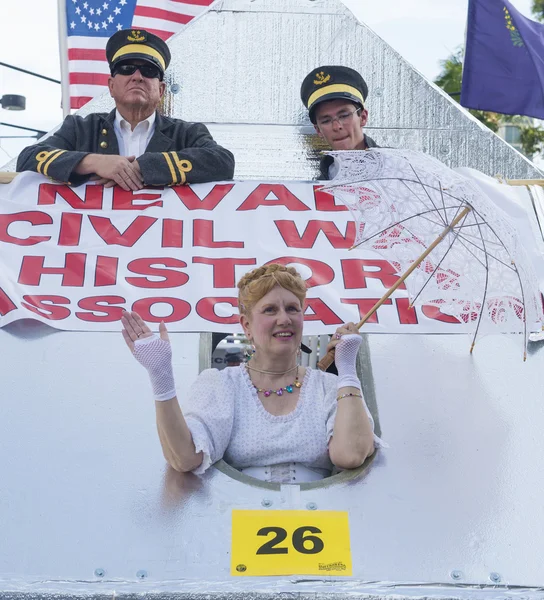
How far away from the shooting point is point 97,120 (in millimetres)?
5438

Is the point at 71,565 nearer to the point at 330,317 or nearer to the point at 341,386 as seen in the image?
the point at 341,386

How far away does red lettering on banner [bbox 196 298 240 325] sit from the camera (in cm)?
430

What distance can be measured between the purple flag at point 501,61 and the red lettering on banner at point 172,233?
9.52 ft

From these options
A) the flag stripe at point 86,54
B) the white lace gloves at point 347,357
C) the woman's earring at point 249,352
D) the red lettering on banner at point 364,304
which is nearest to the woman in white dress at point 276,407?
the white lace gloves at point 347,357

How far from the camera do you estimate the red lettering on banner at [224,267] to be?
449 centimetres

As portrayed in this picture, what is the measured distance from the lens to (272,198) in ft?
16.3

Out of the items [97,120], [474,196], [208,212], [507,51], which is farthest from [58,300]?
[507,51]

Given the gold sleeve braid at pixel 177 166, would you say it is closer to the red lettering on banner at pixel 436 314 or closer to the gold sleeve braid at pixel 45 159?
the gold sleeve braid at pixel 45 159

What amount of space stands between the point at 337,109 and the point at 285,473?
2622 mm

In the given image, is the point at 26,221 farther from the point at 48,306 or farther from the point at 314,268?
the point at 314,268

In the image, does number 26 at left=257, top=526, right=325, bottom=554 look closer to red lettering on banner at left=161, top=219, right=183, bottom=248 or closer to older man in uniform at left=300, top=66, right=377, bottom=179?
red lettering on banner at left=161, top=219, right=183, bottom=248

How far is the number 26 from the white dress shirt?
2.62 m

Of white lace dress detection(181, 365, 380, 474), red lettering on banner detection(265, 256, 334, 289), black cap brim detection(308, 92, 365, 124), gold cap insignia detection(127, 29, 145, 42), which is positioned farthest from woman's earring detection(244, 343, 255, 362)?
gold cap insignia detection(127, 29, 145, 42)

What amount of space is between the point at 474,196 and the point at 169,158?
6.03ft
